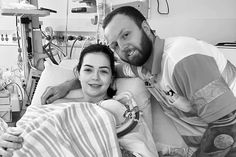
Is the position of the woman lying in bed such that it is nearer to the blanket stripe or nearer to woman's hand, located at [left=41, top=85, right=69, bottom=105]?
the blanket stripe

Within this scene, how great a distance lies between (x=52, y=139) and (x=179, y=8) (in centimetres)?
217

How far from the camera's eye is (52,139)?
4.00 feet

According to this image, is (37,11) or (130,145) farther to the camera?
(37,11)

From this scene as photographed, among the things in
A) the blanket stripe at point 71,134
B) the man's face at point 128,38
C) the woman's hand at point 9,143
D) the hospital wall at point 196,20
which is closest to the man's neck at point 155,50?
the man's face at point 128,38

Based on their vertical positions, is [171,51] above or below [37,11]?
below

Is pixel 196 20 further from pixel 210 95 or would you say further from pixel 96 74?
pixel 210 95

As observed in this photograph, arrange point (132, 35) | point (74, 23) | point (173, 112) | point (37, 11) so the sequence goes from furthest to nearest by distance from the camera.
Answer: point (74, 23) < point (37, 11) < point (173, 112) < point (132, 35)

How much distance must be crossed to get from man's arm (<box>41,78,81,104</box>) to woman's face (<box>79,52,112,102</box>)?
14 centimetres

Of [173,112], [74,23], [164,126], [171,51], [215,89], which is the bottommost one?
[164,126]

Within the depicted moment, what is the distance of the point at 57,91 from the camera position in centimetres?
165

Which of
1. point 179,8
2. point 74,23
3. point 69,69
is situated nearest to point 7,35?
point 74,23

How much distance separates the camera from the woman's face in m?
1.56

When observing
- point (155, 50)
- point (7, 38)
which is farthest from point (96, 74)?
point (7, 38)

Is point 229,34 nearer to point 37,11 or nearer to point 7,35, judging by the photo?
point 37,11
